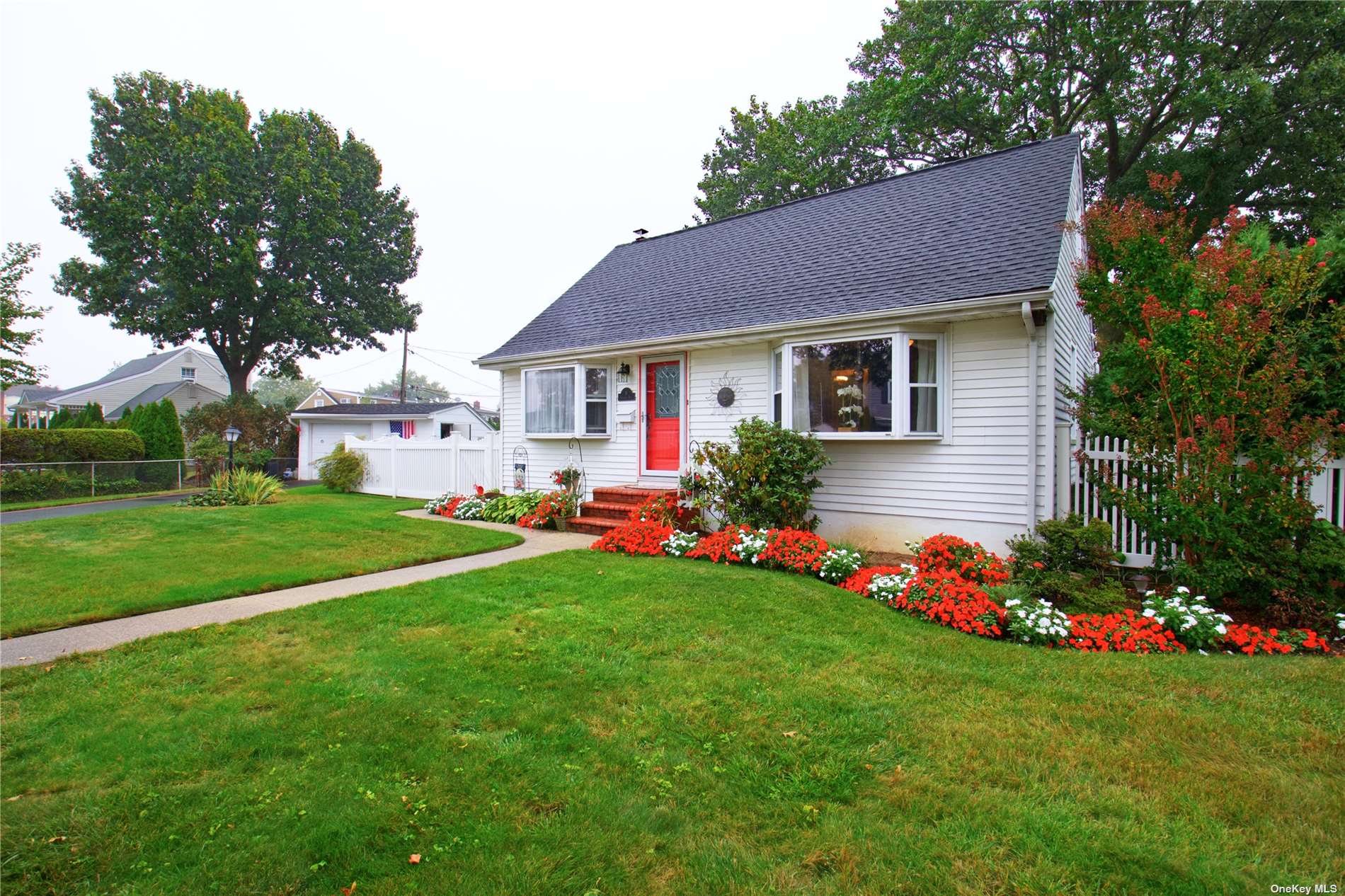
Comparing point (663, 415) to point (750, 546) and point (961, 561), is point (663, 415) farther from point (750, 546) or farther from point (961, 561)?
point (961, 561)

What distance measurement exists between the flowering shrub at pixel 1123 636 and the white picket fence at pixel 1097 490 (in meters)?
1.43

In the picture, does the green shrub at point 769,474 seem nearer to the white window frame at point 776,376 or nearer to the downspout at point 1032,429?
the white window frame at point 776,376

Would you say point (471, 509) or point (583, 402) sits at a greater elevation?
point (583, 402)

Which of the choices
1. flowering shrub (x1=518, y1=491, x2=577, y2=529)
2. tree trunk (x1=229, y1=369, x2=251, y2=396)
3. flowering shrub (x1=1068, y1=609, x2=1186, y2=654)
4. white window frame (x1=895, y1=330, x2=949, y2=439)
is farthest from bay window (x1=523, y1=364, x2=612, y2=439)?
tree trunk (x1=229, y1=369, x2=251, y2=396)

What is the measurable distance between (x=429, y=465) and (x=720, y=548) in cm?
979

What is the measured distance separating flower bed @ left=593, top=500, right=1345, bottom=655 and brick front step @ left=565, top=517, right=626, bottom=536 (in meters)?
2.23

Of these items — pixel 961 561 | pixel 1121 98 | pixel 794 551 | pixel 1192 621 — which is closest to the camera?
pixel 1192 621

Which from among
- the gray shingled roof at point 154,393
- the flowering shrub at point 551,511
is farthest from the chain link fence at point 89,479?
the gray shingled roof at point 154,393

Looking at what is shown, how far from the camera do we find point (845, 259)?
349 inches

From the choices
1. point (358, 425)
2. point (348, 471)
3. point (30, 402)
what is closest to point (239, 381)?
point (358, 425)

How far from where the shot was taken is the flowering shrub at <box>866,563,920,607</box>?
17.2ft

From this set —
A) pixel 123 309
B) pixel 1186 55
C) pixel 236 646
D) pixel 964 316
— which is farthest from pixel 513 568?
pixel 123 309

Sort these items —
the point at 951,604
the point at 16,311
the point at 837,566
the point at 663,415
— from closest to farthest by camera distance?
the point at 951,604
the point at 837,566
the point at 663,415
the point at 16,311

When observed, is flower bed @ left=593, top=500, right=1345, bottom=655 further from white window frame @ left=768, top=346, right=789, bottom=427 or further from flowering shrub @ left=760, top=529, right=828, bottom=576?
white window frame @ left=768, top=346, right=789, bottom=427
